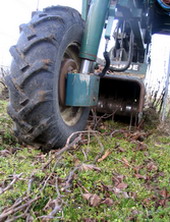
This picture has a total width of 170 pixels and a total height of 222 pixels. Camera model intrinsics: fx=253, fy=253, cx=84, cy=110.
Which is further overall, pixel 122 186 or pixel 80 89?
pixel 80 89

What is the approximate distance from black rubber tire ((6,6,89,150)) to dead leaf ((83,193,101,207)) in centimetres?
67

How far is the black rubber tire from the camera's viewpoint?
1.83 m

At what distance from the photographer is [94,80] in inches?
94.9

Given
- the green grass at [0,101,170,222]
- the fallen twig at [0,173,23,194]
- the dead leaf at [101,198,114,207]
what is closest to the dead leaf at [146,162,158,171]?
the green grass at [0,101,170,222]

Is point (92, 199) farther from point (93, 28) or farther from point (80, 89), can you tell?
point (93, 28)

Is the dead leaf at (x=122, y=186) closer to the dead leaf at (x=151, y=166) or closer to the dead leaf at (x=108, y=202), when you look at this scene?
the dead leaf at (x=108, y=202)

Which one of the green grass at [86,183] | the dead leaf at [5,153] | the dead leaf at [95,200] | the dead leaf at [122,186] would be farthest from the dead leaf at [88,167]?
the dead leaf at [5,153]

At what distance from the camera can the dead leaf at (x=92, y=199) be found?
4.47 feet

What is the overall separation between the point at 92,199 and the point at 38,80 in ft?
3.04

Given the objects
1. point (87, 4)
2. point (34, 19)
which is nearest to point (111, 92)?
point (87, 4)

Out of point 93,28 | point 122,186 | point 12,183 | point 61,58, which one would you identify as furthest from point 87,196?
point 93,28

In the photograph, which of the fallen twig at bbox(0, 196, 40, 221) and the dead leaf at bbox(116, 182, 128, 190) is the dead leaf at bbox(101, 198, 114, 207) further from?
the fallen twig at bbox(0, 196, 40, 221)

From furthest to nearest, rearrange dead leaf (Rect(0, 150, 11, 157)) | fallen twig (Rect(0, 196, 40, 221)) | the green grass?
1. dead leaf (Rect(0, 150, 11, 157))
2. the green grass
3. fallen twig (Rect(0, 196, 40, 221))

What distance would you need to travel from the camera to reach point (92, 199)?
138 centimetres
